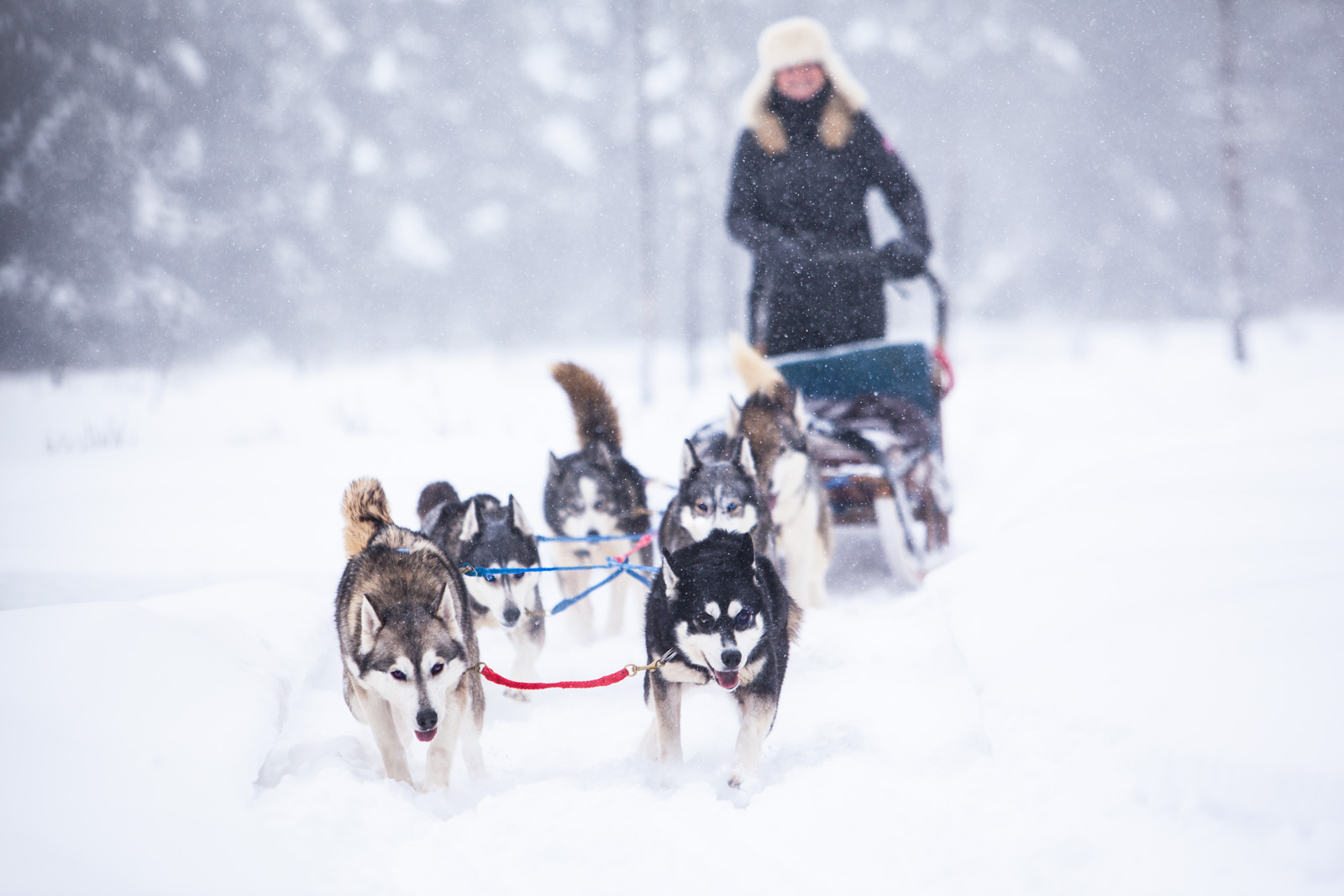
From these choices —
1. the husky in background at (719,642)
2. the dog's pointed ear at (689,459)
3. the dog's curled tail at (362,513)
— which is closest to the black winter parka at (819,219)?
the dog's pointed ear at (689,459)

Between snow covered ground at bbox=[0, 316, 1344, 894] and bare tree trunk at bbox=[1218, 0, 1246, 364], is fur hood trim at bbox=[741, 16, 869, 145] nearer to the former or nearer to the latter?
snow covered ground at bbox=[0, 316, 1344, 894]

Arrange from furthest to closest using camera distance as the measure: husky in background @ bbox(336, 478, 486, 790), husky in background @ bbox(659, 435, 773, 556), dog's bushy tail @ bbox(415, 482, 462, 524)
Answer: dog's bushy tail @ bbox(415, 482, 462, 524), husky in background @ bbox(659, 435, 773, 556), husky in background @ bbox(336, 478, 486, 790)

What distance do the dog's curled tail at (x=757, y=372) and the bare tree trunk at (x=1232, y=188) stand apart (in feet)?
38.7

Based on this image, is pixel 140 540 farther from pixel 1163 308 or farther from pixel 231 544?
pixel 1163 308

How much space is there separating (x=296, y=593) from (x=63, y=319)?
8.06 feet

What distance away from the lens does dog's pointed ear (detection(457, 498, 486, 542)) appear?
288cm

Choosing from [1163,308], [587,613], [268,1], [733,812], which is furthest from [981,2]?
[733,812]

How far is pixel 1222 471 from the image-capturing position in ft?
12.3

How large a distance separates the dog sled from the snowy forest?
8041mm

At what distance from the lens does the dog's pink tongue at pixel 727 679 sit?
2160 millimetres

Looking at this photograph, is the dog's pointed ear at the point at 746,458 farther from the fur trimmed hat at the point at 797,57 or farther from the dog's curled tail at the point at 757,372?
the fur trimmed hat at the point at 797,57

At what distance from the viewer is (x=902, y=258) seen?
4230 millimetres

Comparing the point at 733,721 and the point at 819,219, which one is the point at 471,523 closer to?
the point at 733,721

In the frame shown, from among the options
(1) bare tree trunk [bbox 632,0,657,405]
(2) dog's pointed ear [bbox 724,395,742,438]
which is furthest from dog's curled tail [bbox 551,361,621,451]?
(1) bare tree trunk [bbox 632,0,657,405]
